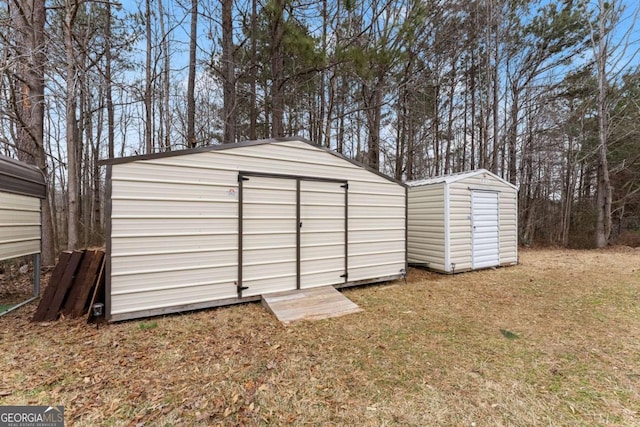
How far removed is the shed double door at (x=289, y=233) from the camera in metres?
4.23

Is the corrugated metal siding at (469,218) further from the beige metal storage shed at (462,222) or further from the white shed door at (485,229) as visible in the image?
the white shed door at (485,229)

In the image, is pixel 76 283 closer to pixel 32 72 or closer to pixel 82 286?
pixel 82 286

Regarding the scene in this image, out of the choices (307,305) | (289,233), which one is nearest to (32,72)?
(289,233)

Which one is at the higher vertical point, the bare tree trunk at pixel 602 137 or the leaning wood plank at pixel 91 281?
the bare tree trunk at pixel 602 137

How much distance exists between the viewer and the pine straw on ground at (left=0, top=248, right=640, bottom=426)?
1.99 m

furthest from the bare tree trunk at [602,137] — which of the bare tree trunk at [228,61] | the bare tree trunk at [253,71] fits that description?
the bare tree trunk at [228,61]

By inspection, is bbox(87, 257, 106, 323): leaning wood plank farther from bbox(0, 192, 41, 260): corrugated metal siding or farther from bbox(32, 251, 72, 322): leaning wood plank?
bbox(0, 192, 41, 260): corrugated metal siding

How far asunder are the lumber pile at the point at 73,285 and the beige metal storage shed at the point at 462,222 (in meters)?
6.19

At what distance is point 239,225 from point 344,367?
239cm

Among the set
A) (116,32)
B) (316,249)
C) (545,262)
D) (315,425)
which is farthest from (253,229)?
(545,262)

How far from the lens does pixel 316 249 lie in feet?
15.8

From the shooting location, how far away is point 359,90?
9.65 meters

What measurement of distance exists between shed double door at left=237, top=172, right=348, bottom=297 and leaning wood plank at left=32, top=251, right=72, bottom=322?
2.16m

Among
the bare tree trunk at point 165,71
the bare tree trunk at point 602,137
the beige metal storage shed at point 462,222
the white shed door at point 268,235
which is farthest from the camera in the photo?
the bare tree trunk at point 602,137
